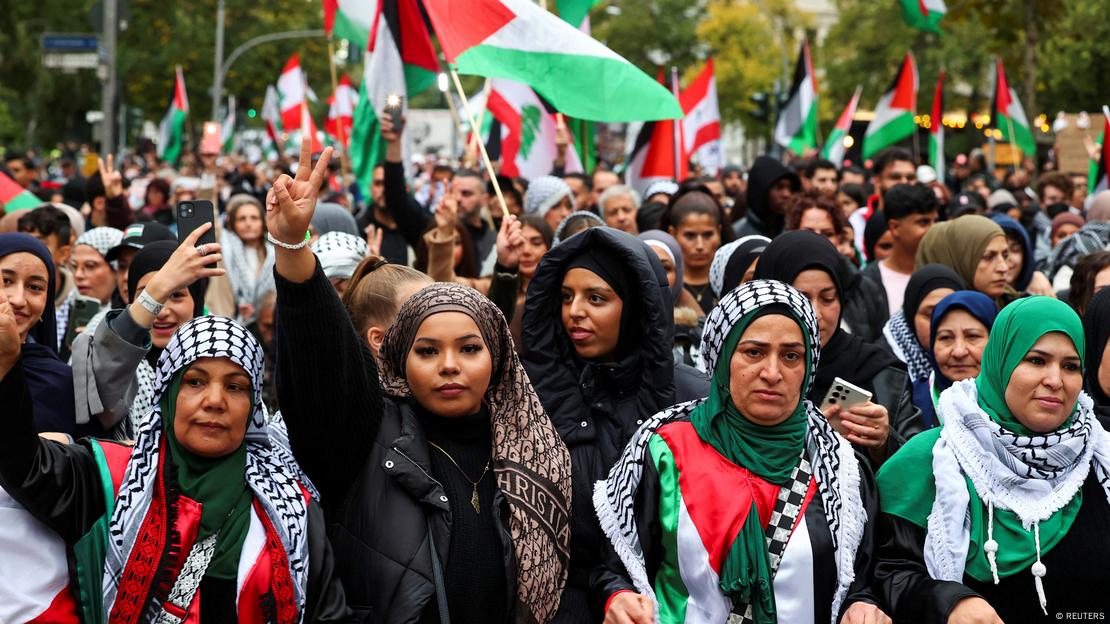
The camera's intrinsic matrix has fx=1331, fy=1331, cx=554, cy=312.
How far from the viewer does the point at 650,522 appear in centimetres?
352

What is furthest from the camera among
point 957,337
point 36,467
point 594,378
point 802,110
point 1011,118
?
point 802,110

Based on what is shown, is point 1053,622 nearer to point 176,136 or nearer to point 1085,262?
point 1085,262

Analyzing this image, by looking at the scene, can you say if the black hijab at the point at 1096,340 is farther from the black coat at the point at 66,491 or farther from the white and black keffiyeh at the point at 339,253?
the white and black keffiyeh at the point at 339,253

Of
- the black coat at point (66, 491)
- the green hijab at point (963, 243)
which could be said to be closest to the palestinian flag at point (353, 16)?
the green hijab at point (963, 243)

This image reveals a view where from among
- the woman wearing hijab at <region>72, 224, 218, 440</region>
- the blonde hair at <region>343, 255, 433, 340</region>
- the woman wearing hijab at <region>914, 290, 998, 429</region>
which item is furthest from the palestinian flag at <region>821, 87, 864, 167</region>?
the woman wearing hijab at <region>72, 224, 218, 440</region>

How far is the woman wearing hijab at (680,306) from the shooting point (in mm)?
5496

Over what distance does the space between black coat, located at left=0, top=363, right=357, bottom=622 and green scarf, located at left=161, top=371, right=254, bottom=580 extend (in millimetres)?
82

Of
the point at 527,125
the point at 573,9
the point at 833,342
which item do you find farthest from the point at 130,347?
the point at 527,125

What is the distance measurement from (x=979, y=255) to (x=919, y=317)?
793mm

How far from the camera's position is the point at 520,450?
363 centimetres

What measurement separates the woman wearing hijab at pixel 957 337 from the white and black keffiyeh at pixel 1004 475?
4.66 ft

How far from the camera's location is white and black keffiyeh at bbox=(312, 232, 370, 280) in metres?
5.64

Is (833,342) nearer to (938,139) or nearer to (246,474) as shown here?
(246,474)

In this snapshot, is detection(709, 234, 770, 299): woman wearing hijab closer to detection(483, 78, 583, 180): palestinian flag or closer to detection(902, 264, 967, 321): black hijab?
detection(902, 264, 967, 321): black hijab
